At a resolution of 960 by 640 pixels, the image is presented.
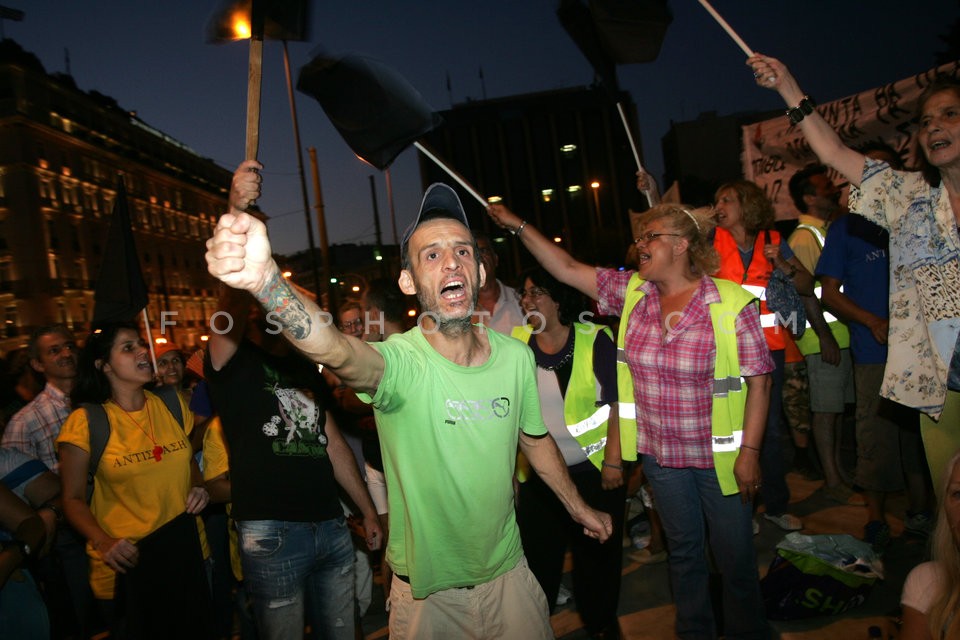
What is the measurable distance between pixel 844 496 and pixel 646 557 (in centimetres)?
183

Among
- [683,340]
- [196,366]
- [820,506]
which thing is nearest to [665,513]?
[683,340]

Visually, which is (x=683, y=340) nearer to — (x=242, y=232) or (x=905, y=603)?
(x=905, y=603)

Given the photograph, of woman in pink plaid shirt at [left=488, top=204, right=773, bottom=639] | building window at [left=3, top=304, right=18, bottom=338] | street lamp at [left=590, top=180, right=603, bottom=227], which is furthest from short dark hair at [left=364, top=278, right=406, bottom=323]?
building window at [left=3, top=304, right=18, bottom=338]

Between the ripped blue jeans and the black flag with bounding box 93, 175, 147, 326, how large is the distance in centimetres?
319

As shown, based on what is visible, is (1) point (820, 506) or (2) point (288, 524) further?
(1) point (820, 506)

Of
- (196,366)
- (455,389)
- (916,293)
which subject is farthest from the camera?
(196,366)

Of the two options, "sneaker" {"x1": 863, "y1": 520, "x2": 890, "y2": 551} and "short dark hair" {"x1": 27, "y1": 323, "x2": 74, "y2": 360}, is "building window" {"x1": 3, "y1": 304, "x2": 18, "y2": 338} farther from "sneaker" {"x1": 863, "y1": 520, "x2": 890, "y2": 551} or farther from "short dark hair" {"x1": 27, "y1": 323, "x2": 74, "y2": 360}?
"sneaker" {"x1": 863, "y1": 520, "x2": 890, "y2": 551}

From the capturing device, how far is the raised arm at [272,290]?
5.69 feet

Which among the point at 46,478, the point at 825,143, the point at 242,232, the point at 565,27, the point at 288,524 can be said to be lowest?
the point at 288,524

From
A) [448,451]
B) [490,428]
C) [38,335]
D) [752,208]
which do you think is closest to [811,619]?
[490,428]

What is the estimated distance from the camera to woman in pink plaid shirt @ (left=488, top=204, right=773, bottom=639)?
336 cm

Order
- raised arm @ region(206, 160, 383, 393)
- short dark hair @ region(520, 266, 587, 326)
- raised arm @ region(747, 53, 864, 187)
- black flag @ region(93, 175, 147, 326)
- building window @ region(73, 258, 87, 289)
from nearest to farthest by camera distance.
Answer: raised arm @ region(206, 160, 383, 393) → raised arm @ region(747, 53, 864, 187) → short dark hair @ region(520, 266, 587, 326) → black flag @ region(93, 175, 147, 326) → building window @ region(73, 258, 87, 289)

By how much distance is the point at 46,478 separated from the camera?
10.7 ft

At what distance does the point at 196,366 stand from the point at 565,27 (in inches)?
153
